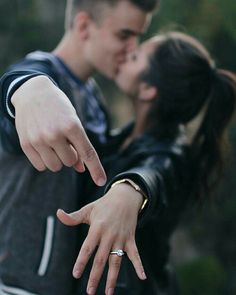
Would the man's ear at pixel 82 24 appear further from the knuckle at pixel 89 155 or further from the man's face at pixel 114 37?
the knuckle at pixel 89 155

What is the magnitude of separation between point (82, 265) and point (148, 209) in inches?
8.6

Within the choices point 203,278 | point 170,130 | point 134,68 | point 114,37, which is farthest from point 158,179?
point 203,278

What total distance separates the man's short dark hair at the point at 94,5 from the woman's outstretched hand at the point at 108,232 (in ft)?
2.88

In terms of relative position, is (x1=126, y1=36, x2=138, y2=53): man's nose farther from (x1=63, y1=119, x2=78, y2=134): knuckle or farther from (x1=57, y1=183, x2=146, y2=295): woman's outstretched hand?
(x1=63, y1=119, x2=78, y2=134): knuckle

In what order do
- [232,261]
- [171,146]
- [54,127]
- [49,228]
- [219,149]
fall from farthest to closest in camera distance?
1. [232,261]
2. [219,149]
3. [171,146]
4. [49,228]
5. [54,127]

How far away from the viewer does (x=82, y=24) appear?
6.70 ft

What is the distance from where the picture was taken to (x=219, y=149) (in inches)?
75.0

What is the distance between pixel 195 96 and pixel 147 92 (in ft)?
0.44

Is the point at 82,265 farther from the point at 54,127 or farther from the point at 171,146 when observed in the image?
the point at 171,146

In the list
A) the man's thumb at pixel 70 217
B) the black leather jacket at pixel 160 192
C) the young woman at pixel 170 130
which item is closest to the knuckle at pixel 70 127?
the man's thumb at pixel 70 217

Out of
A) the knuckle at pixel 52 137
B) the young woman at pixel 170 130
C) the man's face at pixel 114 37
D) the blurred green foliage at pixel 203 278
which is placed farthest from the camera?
the blurred green foliage at pixel 203 278

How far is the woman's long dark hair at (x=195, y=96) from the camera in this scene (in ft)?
6.15

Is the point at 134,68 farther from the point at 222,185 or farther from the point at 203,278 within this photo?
the point at 203,278

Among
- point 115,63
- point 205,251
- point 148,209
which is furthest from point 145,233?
point 205,251
